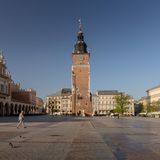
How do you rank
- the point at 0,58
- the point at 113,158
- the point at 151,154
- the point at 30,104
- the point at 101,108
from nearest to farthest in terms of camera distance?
1. the point at 113,158
2. the point at 151,154
3. the point at 0,58
4. the point at 30,104
5. the point at 101,108

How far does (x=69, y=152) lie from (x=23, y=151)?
1601 mm

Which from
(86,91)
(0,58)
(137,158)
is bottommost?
(137,158)

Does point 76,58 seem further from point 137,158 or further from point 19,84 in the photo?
point 137,158

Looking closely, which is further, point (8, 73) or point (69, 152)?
point (8, 73)

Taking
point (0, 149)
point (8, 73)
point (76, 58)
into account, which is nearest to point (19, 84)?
point (76, 58)

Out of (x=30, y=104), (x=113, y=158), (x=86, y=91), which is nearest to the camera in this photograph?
(x=113, y=158)

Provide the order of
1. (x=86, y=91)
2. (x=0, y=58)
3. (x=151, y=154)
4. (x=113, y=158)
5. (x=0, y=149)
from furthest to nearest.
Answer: (x=86, y=91), (x=0, y=58), (x=0, y=149), (x=151, y=154), (x=113, y=158)

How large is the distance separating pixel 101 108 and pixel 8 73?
91.6 meters

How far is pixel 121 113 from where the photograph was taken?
13500 cm

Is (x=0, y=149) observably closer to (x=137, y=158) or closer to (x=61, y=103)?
Answer: (x=137, y=158)

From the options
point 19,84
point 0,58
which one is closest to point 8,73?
point 0,58

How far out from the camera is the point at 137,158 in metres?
10.7

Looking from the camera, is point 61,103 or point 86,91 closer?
point 86,91

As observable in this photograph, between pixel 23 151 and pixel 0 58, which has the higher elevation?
pixel 0 58
